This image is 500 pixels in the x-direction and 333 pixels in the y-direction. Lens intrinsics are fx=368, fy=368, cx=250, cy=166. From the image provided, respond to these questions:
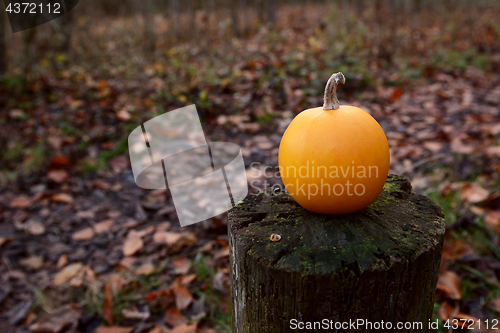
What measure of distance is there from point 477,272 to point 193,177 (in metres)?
2.44

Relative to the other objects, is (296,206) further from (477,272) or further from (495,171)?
(495,171)

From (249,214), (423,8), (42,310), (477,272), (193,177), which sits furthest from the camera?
(423,8)

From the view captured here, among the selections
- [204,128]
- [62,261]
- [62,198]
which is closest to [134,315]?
[62,261]

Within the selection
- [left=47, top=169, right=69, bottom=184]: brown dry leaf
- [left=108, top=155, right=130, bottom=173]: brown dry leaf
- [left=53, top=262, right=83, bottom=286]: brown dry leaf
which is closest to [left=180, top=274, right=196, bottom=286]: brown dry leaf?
[left=53, top=262, right=83, bottom=286]: brown dry leaf

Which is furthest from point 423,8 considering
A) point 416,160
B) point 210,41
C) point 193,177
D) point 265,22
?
point 193,177

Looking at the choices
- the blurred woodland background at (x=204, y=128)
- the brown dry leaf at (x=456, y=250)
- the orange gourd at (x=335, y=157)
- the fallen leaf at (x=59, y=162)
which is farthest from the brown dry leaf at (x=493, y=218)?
the fallen leaf at (x=59, y=162)

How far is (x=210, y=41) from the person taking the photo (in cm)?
703

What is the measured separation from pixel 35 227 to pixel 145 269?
120 centimetres

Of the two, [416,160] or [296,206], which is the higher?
[296,206]

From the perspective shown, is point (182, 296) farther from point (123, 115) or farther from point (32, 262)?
point (123, 115)

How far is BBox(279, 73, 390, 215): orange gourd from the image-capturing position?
122 cm

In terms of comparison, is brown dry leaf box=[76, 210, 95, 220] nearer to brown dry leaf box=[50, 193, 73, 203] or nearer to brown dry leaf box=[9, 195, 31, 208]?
brown dry leaf box=[50, 193, 73, 203]

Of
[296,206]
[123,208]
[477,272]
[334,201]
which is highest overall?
[334,201]

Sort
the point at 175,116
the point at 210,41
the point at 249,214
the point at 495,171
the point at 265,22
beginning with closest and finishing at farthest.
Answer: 1. the point at 249,214
2. the point at 495,171
3. the point at 175,116
4. the point at 210,41
5. the point at 265,22
